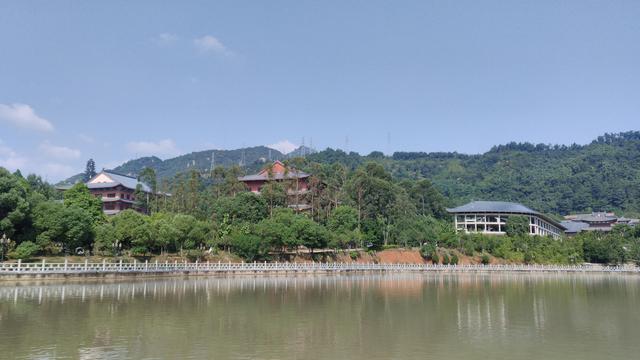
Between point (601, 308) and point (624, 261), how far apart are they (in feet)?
218

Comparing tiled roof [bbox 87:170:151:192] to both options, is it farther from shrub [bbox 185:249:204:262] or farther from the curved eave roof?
the curved eave roof

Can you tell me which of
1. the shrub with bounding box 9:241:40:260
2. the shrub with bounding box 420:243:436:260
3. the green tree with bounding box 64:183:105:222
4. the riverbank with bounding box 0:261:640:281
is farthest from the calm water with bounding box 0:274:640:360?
the shrub with bounding box 420:243:436:260

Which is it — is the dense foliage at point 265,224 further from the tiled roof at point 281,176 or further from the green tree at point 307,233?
the tiled roof at point 281,176

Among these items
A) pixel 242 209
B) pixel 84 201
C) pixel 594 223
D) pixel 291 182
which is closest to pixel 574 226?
pixel 594 223

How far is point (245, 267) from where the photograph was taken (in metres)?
55.9

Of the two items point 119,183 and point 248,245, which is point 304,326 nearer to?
point 248,245

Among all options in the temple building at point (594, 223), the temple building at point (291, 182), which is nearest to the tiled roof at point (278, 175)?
the temple building at point (291, 182)

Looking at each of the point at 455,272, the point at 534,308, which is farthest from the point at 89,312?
the point at 455,272

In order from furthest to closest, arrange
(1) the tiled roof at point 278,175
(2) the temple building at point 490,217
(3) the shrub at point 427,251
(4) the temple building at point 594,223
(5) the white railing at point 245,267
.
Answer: (4) the temple building at point 594,223 < (2) the temple building at point 490,217 < (1) the tiled roof at point 278,175 < (3) the shrub at point 427,251 < (5) the white railing at point 245,267

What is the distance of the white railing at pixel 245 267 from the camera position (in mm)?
41062

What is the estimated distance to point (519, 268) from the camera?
7531 centimetres

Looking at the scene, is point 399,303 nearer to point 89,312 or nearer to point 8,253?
point 89,312

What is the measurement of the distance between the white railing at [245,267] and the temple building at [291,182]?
19143 mm

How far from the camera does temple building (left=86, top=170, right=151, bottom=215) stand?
83312mm
